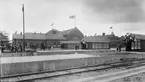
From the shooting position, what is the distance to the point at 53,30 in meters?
72.2

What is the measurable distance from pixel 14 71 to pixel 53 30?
6223 cm

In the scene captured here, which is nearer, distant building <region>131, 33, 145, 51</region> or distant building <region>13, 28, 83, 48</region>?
distant building <region>131, 33, 145, 51</region>

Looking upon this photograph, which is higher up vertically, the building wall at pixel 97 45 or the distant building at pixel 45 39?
the distant building at pixel 45 39

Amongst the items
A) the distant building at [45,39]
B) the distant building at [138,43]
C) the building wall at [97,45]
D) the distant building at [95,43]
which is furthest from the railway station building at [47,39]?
the distant building at [138,43]

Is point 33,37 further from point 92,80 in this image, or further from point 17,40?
point 92,80

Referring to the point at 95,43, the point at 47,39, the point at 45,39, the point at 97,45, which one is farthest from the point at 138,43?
the point at 45,39

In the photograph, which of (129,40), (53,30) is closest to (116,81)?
(129,40)

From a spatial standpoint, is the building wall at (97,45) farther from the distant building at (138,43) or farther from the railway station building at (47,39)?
the distant building at (138,43)

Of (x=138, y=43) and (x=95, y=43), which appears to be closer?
(x=138, y=43)

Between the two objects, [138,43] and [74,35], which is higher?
[74,35]

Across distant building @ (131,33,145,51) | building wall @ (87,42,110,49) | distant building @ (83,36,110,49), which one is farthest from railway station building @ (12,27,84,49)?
distant building @ (131,33,145,51)

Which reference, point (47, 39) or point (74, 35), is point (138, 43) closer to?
point (47, 39)

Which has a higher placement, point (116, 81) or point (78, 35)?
point (78, 35)

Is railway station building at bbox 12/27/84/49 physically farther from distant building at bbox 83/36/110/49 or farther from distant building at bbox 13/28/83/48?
distant building at bbox 83/36/110/49
